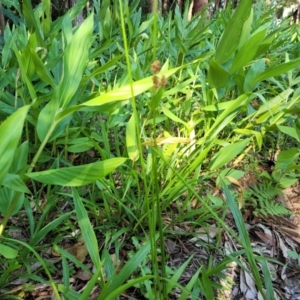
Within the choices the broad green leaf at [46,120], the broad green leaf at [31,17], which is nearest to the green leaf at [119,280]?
the broad green leaf at [46,120]

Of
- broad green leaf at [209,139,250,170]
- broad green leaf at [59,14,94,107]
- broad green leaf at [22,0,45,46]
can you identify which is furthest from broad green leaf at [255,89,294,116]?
broad green leaf at [22,0,45,46]

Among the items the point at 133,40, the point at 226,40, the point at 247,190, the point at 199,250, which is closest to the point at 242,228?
the point at 199,250

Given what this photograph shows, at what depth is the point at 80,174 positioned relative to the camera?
60 cm

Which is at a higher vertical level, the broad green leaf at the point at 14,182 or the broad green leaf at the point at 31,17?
the broad green leaf at the point at 31,17

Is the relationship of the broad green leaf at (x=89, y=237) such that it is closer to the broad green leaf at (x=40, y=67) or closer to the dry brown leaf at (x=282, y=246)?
the broad green leaf at (x=40, y=67)

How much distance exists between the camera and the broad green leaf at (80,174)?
1.95ft

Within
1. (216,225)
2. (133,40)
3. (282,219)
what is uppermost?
(133,40)

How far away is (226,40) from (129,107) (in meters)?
0.44

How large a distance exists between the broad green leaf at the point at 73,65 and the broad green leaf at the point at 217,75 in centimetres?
39

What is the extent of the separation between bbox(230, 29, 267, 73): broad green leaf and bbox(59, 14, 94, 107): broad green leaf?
47 centimetres

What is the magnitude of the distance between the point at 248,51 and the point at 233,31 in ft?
0.23

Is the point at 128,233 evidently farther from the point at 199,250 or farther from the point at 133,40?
the point at 133,40

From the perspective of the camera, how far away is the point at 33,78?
42.7 inches

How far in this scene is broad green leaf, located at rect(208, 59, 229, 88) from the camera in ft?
3.36
